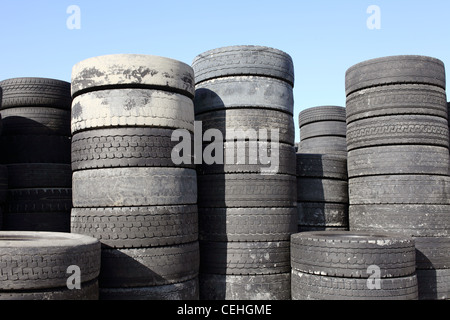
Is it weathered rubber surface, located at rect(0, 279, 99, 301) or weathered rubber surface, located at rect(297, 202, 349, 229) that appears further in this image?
weathered rubber surface, located at rect(297, 202, 349, 229)

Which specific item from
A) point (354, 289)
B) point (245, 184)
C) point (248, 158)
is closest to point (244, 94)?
point (248, 158)

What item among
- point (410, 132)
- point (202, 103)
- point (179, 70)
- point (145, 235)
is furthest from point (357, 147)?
point (145, 235)

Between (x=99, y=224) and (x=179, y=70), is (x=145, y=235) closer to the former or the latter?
(x=99, y=224)

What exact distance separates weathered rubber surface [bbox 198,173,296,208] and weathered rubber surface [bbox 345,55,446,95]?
214cm

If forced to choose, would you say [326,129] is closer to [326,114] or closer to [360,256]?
[326,114]

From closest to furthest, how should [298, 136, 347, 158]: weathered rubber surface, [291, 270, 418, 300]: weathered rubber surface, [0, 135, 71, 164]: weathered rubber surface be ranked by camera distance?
1. [291, 270, 418, 300]: weathered rubber surface
2. [0, 135, 71, 164]: weathered rubber surface
3. [298, 136, 347, 158]: weathered rubber surface

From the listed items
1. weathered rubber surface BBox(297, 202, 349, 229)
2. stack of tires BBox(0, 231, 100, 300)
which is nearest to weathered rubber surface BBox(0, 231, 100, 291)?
stack of tires BBox(0, 231, 100, 300)

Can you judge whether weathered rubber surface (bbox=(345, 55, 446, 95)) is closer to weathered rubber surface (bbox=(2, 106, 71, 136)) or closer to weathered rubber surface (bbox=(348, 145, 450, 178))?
weathered rubber surface (bbox=(348, 145, 450, 178))

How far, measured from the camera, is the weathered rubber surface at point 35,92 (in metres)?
6.73

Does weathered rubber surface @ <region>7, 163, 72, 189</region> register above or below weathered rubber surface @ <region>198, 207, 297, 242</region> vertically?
above

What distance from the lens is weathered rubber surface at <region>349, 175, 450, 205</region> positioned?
6523mm

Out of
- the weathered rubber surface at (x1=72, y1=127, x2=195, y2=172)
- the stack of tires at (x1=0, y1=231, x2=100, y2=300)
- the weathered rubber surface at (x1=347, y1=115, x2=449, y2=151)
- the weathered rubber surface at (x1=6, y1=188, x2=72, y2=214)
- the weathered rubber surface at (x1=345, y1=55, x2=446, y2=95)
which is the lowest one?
the stack of tires at (x1=0, y1=231, x2=100, y2=300)

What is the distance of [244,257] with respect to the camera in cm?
619
